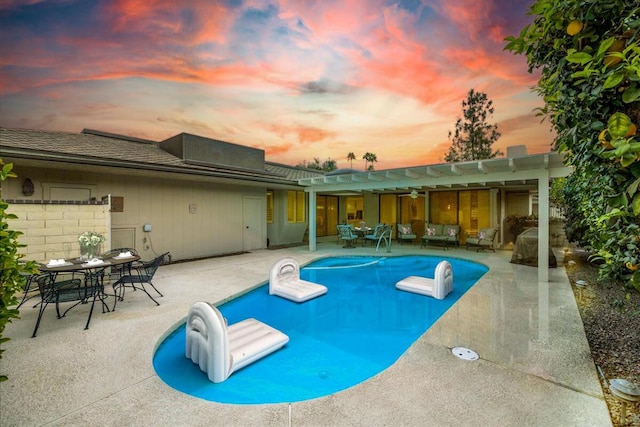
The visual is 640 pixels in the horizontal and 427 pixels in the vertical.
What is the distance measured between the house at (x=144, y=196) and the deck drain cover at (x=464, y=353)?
7158mm

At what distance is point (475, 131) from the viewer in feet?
74.3

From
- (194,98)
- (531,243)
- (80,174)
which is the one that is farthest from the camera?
(194,98)

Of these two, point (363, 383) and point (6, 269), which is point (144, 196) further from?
point (363, 383)

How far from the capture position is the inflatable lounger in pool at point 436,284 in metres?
5.80

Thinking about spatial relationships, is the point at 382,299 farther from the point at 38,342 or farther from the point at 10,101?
the point at 10,101

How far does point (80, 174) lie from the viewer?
7113 mm

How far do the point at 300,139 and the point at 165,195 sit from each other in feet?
33.2

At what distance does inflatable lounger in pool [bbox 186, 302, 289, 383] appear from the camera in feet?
9.64

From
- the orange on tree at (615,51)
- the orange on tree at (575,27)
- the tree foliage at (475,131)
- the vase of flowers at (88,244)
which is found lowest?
the vase of flowers at (88,244)

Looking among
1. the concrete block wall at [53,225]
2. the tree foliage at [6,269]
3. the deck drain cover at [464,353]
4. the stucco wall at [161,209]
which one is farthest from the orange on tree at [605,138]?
the stucco wall at [161,209]

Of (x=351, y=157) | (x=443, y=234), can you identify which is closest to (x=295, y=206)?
(x=443, y=234)

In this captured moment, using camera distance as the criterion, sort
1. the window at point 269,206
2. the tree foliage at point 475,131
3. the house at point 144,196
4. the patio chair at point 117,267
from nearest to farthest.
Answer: the patio chair at point 117,267
the house at point 144,196
the window at point 269,206
the tree foliage at point 475,131

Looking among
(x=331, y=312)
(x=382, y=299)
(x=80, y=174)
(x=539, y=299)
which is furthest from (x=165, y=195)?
(x=539, y=299)

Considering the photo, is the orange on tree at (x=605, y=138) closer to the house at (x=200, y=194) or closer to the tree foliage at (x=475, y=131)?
the house at (x=200, y=194)
